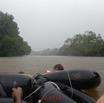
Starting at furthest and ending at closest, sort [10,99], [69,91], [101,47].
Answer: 1. [101,47]
2. [69,91]
3. [10,99]

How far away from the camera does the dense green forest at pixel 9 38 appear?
54.7 m

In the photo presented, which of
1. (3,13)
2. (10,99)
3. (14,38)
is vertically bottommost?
(10,99)

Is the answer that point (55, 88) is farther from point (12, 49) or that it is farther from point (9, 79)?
point (12, 49)

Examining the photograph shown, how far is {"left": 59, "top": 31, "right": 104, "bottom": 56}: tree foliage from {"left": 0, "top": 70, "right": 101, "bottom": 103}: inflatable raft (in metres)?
53.4

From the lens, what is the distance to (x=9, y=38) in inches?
2159

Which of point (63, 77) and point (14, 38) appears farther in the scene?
point (14, 38)

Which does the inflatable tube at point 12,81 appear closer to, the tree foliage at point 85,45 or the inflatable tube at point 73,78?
the inflatable tube at point 73,78

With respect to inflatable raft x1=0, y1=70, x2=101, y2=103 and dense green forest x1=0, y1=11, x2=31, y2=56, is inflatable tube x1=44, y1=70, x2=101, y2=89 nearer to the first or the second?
inflatable raft x1=0, y1=70, x2=101, y2=103

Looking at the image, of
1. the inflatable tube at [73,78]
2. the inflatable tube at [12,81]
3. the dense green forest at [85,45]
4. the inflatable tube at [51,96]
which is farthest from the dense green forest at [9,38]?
the inflatable tube at [51,96]

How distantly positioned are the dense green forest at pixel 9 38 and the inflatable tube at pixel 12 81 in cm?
4891

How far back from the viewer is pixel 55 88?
510 cm

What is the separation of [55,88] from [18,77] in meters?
0.79

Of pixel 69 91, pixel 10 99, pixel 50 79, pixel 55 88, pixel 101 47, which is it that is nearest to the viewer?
pixel 10 99

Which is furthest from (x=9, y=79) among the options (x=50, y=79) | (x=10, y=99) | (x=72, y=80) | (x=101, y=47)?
(x=101, y=47)
